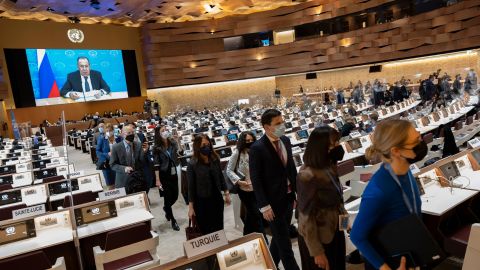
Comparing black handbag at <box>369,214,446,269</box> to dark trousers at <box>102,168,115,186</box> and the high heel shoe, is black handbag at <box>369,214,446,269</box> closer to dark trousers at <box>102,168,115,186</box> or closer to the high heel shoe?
the high heel shoe

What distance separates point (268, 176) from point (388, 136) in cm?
144

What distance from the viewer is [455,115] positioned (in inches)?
410

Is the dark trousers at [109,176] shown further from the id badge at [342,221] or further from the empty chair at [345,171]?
the id badge at [342,221]

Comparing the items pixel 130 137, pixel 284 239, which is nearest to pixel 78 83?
pixel 130 137

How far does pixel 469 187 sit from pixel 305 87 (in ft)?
82.1

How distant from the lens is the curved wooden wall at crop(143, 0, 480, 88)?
1730cm

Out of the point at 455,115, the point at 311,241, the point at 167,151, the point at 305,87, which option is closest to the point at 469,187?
the point at 311,241

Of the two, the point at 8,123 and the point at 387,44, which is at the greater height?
the point at 387,44

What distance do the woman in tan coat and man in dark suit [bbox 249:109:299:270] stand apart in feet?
2.17

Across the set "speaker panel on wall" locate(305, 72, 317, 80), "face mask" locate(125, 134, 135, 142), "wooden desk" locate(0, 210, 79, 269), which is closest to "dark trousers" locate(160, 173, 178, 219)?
"face mask" locate(125, 134, 135, 142)

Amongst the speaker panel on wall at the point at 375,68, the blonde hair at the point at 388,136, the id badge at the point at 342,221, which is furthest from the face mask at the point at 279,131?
the speaker panel on wall at the point at 375,68

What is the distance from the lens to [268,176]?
9.93 ft

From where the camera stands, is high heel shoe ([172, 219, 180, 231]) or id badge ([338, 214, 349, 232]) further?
high heel shoe ([172, 219, 180, 231])

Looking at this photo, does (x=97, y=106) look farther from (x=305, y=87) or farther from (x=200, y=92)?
(x=305, y=87)
